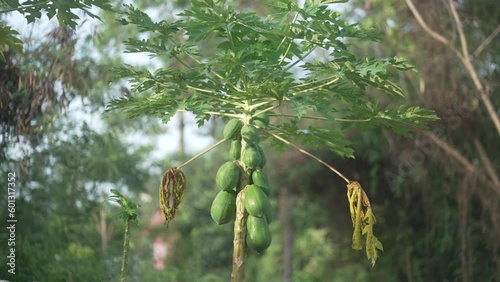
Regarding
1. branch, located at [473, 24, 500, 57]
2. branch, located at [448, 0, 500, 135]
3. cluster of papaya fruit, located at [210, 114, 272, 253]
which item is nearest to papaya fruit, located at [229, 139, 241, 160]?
cluster of papaya fruit, located at [210, 114, 272, 253]

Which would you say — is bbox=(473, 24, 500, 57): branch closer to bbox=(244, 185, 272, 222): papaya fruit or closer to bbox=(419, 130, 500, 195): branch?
bbox=(419, 130, 500, 195): branch

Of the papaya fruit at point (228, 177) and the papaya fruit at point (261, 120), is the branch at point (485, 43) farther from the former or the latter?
the papaya fruit at point (228, 177)

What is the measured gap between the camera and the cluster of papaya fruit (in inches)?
88.0

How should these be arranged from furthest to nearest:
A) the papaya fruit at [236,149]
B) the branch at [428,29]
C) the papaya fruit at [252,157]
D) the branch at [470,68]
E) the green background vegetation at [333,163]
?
the branch at [428,29], the branch at [470,68], the green background vegetation at [333,163], the papaya fruit at [236,149], the papaya fruit at [252,157]

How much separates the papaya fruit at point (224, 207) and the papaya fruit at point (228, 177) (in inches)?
1.1

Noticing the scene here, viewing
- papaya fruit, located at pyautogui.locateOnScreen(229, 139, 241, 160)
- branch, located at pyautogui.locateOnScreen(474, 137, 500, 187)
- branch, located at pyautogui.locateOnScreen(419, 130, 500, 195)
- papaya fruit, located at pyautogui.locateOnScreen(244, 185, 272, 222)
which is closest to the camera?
papaya fruit, located at pyautogui.locateOnScreen(244, 185, 272, 222)

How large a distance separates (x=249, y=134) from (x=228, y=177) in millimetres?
171

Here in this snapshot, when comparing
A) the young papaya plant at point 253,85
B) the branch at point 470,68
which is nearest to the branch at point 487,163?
the branch at point 470,68

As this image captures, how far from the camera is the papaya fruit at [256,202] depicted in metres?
2.21

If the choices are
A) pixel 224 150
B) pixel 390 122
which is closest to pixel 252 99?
pixel 390 122

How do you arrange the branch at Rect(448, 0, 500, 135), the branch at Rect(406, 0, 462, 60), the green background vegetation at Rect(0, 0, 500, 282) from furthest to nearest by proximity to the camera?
the branch at Rect(406, 0, 462, 60) < the branch at Rect(448, 0, 500, 135) < the green background vegetation at Rect(0, 0, 500, 282)

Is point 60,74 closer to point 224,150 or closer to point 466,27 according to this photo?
point 466,27

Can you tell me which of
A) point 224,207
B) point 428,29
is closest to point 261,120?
point 224,207

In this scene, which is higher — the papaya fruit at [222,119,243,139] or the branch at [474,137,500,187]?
the branch at [474,137,500,187]
